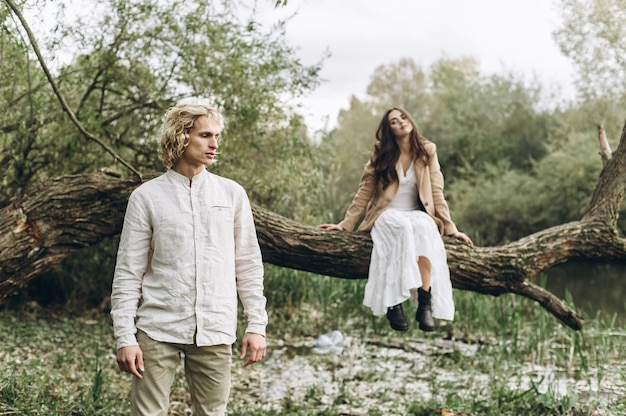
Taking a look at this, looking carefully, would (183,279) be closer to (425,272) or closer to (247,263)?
(247,263)

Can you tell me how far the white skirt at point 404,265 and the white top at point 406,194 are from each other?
1.01ft

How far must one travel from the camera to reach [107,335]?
6371 mm

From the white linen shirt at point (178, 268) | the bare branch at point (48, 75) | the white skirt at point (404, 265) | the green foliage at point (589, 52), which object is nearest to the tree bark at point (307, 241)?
the white skirt at point (404, 265)

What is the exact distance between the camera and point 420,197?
4785mm

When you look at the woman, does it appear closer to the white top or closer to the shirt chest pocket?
the white top

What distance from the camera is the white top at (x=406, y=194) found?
4934 millimetres

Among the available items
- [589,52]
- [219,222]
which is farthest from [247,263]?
[589,52]

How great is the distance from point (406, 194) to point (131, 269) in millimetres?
2741

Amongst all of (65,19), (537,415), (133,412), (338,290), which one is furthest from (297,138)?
(133,412)

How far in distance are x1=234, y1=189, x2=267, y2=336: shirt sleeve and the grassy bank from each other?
1.67 meters

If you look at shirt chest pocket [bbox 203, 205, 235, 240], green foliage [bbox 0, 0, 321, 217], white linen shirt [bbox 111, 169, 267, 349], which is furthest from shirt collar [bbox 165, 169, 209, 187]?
green foliage [bbox 0, 0, 321, 217]

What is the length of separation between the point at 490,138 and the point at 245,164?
16.6 meters

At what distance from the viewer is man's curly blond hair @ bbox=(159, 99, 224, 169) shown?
269 centimetres

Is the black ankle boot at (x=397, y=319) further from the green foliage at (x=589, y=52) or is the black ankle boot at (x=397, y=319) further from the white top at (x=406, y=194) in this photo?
the green foliage at (x=589, y=52)
